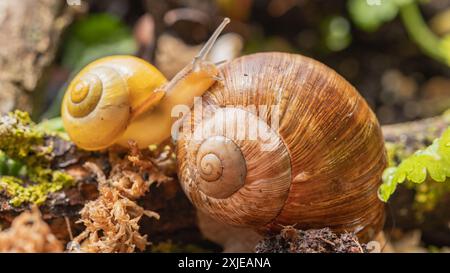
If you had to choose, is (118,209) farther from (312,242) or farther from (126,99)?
(312,242)

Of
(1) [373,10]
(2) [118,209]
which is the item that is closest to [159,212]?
(2) [118,209]

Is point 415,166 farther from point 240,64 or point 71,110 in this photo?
point 71,110

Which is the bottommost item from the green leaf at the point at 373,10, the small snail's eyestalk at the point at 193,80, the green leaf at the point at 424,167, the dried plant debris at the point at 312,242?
the dried plant debris at the point at 312,242

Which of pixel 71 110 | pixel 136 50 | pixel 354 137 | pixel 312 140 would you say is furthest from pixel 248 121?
pixel 136 50

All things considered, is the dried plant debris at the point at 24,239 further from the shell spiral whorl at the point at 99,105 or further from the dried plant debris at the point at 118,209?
the shell spiral whorl at the point at 99,105

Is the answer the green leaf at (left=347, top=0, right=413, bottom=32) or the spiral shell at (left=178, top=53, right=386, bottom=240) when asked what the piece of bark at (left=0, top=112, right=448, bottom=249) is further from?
the green leaf at (left=347, top=0, right=413, bottom=32)

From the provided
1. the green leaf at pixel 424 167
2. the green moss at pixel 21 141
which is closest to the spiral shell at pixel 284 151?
the green leaf at pixel 424 167
